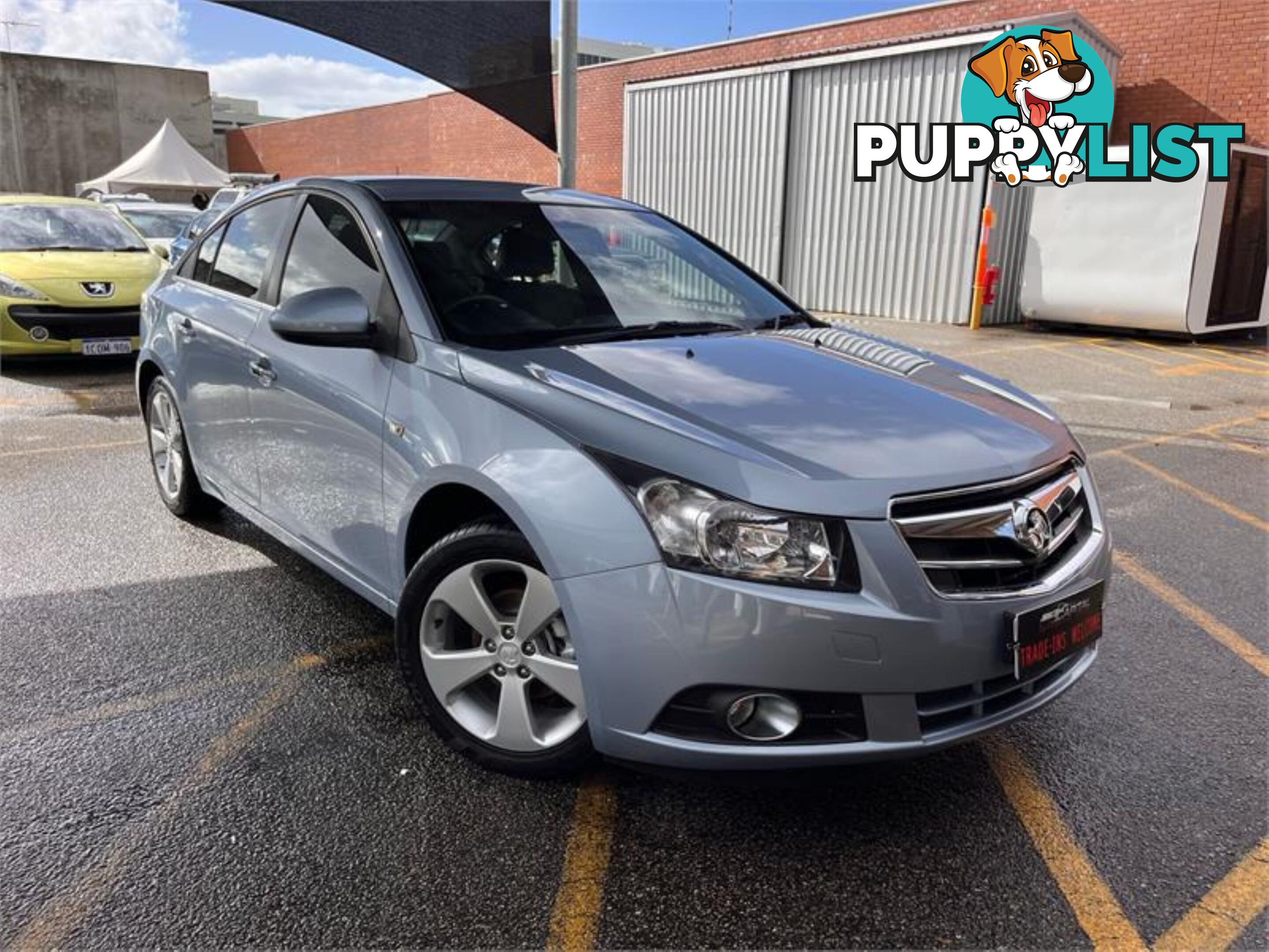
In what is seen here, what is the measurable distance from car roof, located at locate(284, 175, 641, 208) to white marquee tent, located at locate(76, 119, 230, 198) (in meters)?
25.1

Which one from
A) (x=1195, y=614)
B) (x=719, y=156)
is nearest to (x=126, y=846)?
(x=1195, y=614)

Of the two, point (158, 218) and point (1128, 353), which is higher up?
point (158, 218)

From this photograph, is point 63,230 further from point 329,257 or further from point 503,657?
point 503,657

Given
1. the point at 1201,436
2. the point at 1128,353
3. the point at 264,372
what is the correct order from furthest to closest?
the point at 1128,353, the point at 1201,436, the point at 264,372

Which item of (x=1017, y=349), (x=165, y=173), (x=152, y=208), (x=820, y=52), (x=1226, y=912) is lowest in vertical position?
(x=1226, y=912)

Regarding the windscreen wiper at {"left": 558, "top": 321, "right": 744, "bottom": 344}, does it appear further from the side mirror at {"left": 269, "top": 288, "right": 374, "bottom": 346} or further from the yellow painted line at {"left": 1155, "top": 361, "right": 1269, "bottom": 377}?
the yellow painted line at {"left": 1155, "top": 361, "right": 1269, "bottom": 377}

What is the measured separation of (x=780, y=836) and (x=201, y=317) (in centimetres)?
315

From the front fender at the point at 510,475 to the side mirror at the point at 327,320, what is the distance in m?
0.16

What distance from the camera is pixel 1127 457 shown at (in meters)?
6.53

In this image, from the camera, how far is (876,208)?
14703 mm

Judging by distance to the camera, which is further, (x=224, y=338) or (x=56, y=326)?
(x=56, y=326)

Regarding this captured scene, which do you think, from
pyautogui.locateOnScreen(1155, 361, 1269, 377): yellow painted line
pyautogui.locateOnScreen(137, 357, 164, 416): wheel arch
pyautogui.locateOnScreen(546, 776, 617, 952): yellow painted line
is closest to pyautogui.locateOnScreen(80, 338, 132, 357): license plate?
pyautogui.locateOnScreen(137, 357, 164, 416): wheel arch

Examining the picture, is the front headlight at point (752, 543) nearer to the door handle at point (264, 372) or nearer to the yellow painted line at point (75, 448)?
the door handle at point (264, 372)

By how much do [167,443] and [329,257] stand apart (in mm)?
2010
